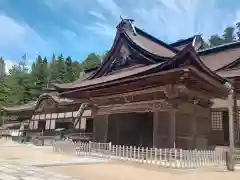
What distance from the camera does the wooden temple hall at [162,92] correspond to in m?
13.2

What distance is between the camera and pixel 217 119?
16.8 m

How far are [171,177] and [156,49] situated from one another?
10.1 metres

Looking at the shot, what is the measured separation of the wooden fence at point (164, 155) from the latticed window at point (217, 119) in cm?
336

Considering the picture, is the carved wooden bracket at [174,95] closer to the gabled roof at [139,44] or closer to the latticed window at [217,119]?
the gabled roof at [139,44]

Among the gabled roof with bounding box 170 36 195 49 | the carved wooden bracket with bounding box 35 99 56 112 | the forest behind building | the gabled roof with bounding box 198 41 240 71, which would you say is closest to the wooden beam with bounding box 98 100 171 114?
the gabled roof with bounding box 198 41 240 71

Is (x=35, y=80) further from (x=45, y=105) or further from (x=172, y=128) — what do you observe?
(x=172, y=128)

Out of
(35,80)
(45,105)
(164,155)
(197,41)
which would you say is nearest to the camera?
(164,155)

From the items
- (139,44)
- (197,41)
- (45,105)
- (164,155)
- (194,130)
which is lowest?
(164,155)

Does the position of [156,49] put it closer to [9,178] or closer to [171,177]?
[171,177]

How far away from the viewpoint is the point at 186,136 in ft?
47.3

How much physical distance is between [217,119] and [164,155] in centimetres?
633

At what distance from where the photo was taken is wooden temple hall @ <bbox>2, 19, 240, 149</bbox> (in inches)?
521

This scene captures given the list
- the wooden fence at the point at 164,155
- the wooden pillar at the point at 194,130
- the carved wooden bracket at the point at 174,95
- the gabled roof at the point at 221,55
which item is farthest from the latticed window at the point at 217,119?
the carved wooden bracket at the point at 174,95

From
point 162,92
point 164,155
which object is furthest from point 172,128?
point 164,155
